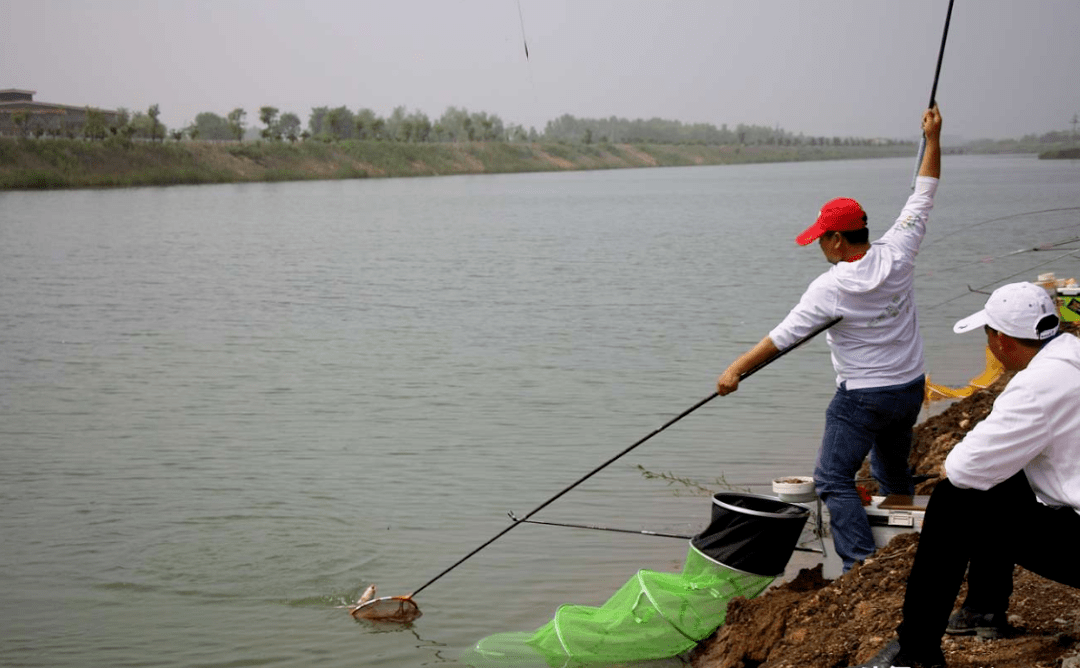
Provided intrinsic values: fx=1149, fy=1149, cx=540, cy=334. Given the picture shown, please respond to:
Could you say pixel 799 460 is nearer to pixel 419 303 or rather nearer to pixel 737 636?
pixel 737 636

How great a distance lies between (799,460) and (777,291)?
9976 mm

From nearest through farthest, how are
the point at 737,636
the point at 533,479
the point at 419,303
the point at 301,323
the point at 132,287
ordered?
the point at 737,636 < the point at 533,479 < the point at 301,323 < the point at 419,303 < the point at 132,287

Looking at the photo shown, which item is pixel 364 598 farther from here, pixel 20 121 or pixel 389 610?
pixel 20 121

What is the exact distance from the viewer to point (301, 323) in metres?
15.4

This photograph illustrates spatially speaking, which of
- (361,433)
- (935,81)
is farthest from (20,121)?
(935,81)

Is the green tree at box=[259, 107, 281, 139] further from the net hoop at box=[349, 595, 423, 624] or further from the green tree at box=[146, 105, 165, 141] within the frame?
the net hoop at box=[349, 595, 423, 624]

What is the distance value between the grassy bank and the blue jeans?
60443 mm

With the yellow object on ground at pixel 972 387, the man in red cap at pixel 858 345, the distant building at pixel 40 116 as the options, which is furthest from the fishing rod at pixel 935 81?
the distant building at pixel 40 116

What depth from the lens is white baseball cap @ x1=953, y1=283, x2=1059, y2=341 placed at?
10.2ft

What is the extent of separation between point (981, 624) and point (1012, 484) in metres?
0.55

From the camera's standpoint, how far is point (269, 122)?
99.2 m

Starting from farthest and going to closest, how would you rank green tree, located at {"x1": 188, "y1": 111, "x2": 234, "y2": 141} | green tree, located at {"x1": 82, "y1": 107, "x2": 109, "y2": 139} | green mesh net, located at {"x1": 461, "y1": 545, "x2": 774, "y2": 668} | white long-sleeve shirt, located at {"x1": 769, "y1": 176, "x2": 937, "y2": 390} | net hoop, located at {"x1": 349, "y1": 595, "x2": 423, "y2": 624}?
green tree, located at {"x1": 188, "y1": 111, "x2": 234, "y2": 141}
green tree, located at {"x1": 82, "y1": 107, "x2": 109, "y2": 139}
net hoop, located at {"x1": 349, "y1": 595, "x2": 423, "y2": 624}
green mesh net, located at {"x1": 461, "y1": 545, "x2": 774, "y2": 668}
white long-sleeve shirt, located at {"x1": 769, "y1": 176, "x2": 937, "y2": 390}

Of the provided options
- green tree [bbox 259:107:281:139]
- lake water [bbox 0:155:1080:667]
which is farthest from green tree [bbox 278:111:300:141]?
lake water [bbox 0:155:1080:667]

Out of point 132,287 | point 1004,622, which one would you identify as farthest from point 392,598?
point 132,287
